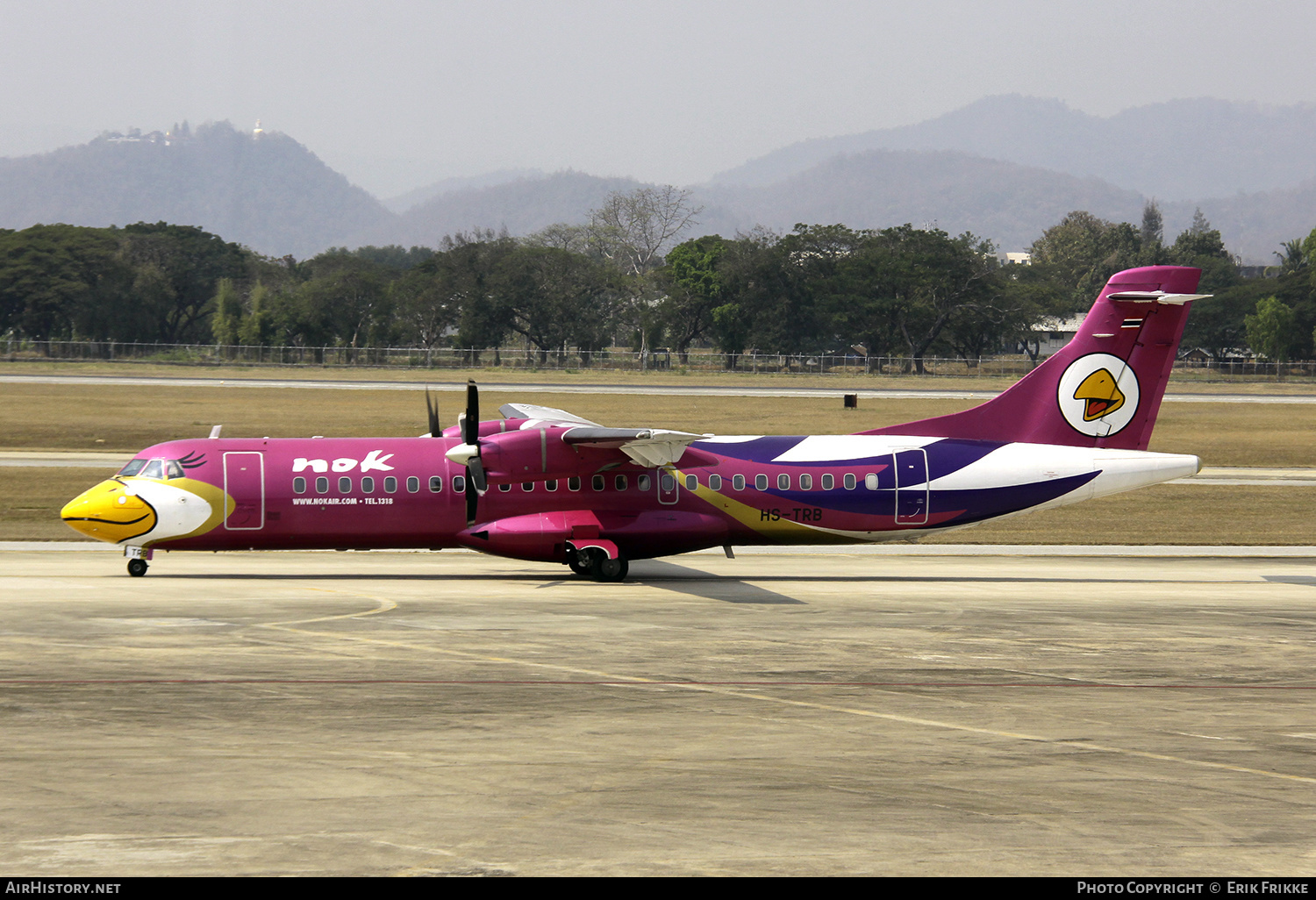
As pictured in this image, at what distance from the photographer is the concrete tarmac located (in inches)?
431

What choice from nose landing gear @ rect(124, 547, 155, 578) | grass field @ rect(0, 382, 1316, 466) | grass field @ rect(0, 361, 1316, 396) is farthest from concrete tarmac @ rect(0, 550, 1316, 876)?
grass field @ rect(0, 361, 1316, 396)

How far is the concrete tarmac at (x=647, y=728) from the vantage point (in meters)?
10.9

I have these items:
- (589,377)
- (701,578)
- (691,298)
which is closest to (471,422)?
(701,578)

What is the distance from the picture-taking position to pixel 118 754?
13.5 m

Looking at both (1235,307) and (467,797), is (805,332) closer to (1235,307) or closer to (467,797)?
(1235,307)

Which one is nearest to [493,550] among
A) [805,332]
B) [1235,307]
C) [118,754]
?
[118,754]

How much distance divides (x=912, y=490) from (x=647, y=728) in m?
13.9

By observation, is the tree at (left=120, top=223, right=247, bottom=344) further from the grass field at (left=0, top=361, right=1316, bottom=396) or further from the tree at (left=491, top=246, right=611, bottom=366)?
the tree at (left=491, top=246, right=611, bottom=366)

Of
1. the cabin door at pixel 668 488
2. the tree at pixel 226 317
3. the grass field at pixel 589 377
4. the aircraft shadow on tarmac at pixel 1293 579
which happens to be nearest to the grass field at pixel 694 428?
the aircraft shadow on tarmac at pixel 1293 579

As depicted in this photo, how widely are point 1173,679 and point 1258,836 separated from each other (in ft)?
23.2

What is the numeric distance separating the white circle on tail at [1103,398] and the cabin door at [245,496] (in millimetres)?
18803

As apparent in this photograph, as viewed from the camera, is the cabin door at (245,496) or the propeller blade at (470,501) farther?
the cabin door at (245,496)

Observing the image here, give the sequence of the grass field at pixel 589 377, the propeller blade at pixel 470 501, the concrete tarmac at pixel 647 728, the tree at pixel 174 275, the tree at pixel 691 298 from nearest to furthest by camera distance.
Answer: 1. the concrete tarmac at pixel 647 728
2. the propeller blade at pixel 470 501
3. the grass field at pixel 589 377
4. the tree at pixel 691 298
5. the tree at pixel 174 275

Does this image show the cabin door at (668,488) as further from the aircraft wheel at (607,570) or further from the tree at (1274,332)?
the tree at (1274,332)
